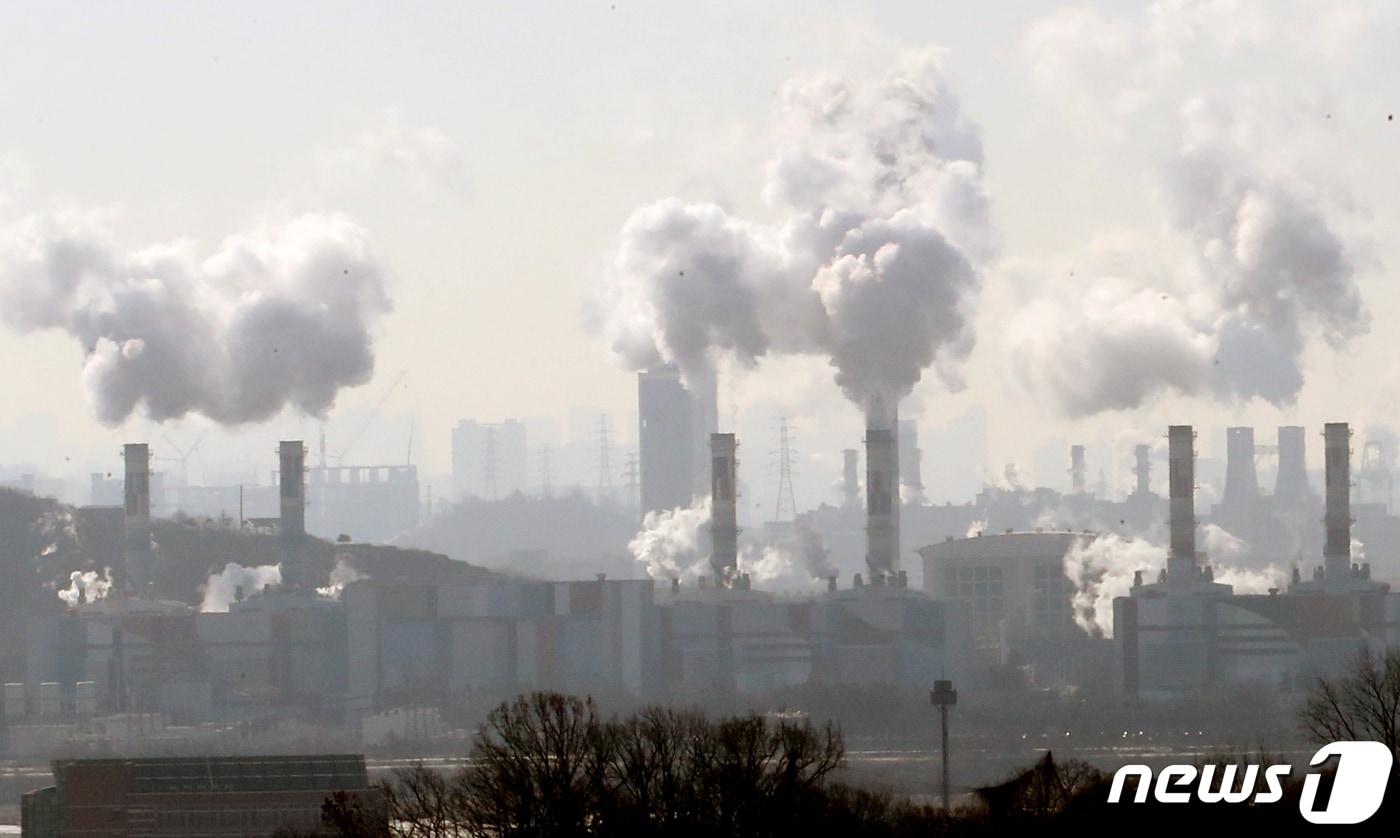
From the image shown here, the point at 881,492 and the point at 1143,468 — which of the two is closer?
→ the point at 881,492

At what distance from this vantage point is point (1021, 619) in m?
120

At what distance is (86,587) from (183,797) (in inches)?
2637

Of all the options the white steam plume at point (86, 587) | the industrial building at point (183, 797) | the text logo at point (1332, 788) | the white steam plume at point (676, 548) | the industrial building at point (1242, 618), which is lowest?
the industrial building at point (183, 797)

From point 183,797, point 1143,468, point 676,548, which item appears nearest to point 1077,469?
point 1143,468

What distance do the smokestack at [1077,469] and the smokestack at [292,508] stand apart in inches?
3537

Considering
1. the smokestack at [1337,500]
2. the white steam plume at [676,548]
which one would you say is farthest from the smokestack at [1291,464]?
the smokestack at [1337,500]

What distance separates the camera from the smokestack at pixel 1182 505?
10425 cm

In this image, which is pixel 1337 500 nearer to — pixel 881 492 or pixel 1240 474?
pixel 881 492

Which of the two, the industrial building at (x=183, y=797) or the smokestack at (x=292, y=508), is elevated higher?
the smokestack at (x=292, y=508)

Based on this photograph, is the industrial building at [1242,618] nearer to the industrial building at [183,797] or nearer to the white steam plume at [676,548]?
the white steam plume at [676,548]

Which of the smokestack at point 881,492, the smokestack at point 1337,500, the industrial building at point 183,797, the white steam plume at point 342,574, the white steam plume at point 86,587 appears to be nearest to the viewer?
the industrial building at point 183,797

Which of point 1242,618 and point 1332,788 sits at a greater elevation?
point 1242,618

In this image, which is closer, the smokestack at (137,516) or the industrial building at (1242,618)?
the industrial building at (1242,618)

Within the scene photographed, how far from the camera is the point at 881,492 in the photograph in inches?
4203
